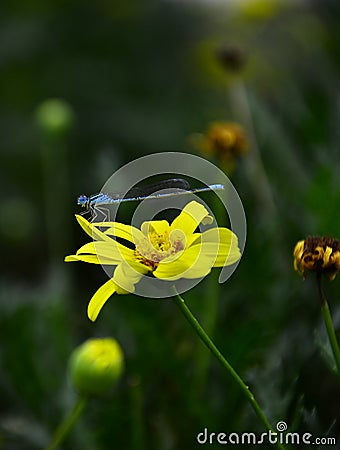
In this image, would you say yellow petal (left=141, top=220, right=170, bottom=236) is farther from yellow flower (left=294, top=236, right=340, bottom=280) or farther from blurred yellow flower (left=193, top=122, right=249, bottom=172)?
blurred yellow flower (left=193, top=122, right=249, bottom=172)

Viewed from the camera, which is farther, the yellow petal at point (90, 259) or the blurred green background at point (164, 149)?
the blurred green background at point (164, 149)

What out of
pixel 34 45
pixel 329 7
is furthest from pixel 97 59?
pixel 329 7

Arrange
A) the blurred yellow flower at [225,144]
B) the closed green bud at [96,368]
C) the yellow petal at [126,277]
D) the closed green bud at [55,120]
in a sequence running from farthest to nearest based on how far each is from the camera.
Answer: the closed green bud at [55,120] < the blurred yellow flower at [225,144] < the closed green bud at [96,368] < the yellow petal at [126,277]

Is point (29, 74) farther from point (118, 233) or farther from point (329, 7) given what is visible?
point (118, 233)

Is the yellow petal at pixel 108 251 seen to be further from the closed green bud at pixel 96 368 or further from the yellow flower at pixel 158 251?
the closed green bud at pixel 96 368

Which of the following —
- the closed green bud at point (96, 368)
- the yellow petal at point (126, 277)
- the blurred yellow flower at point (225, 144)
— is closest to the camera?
the yellow petal at point (126, 277)

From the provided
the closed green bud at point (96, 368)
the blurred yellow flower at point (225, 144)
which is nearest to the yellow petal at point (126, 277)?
the closed green bud at point (96, 368)

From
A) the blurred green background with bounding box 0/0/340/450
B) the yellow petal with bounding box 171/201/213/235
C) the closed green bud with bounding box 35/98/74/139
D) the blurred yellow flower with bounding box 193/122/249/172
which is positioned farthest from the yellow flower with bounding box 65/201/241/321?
the closed green bud with bounding box 35/98/74/139
